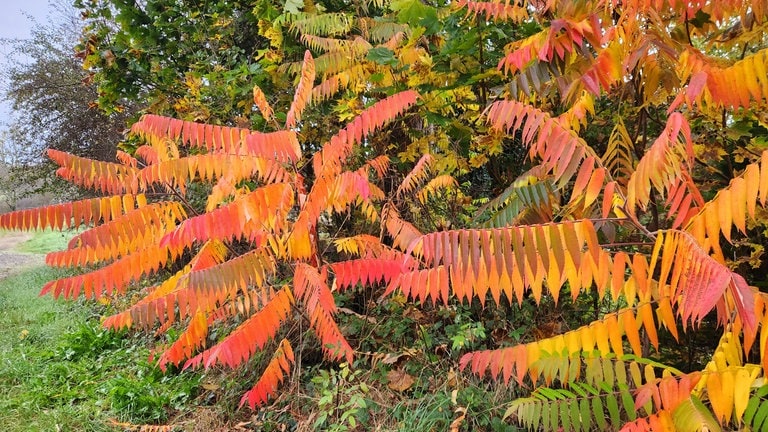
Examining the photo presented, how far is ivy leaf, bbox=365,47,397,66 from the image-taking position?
3.10m

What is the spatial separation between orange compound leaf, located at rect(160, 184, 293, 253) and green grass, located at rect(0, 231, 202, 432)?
4.91ft

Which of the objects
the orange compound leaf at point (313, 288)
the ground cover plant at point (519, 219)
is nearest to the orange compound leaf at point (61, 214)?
the ground cover plant at point (519, 219)

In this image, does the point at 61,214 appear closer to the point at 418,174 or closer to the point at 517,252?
the point at 418,174

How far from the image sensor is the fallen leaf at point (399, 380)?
9.47ft

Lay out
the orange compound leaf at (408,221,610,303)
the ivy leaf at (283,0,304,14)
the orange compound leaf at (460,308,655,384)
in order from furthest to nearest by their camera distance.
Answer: the ivy leaf at (283,0,304,14), the orange compound leaf at (460,308,655,384), the orange compound leaf at (408,221,610,303)

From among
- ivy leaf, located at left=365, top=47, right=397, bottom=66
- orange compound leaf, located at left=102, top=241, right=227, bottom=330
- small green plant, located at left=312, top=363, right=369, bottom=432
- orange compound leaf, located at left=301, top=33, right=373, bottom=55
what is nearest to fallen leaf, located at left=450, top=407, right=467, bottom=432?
small green plant, located at left=312, top=363, right=369, bottom=432

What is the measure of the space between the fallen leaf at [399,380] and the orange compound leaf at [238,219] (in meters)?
1.27

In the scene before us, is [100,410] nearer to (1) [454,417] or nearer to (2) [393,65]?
(1) [454,417]

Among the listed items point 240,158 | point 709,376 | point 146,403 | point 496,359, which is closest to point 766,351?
point 709,376

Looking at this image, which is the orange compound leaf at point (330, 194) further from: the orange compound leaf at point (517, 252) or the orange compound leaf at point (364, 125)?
the orange compound leaf at point (517, 252)

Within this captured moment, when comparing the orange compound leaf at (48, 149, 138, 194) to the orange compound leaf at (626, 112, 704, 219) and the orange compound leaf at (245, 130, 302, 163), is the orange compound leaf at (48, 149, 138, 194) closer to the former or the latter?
the orange compound leaf at (245, 130, 302, 163)

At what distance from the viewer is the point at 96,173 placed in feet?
9.33

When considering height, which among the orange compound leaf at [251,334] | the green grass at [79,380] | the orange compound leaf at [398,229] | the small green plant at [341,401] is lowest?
the green grass at [79,380]

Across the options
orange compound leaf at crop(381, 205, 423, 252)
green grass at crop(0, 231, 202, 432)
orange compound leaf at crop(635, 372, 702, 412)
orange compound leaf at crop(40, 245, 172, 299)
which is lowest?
green grass at crop(0, 231, 202, 432)
